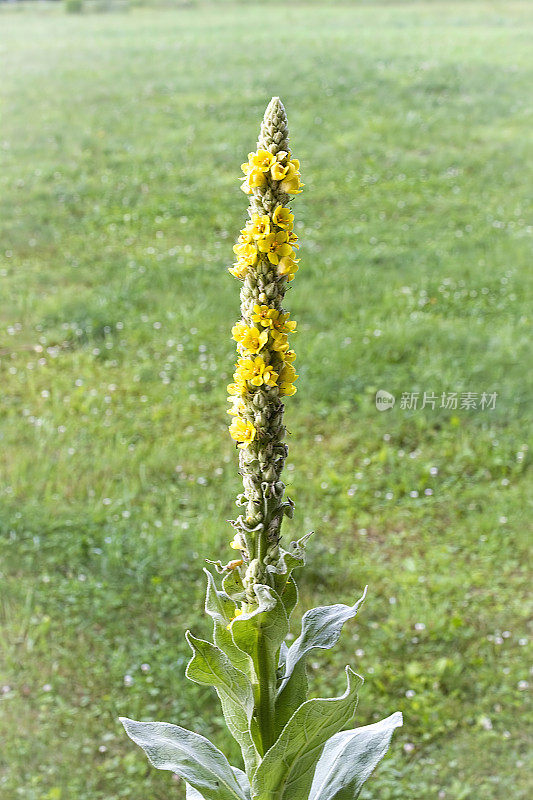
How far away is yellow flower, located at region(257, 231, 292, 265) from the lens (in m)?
0.88

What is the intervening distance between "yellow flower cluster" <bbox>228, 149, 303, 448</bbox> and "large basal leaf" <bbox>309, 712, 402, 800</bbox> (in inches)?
18.8

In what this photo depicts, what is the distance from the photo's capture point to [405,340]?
3.65m

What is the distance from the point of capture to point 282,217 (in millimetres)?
882

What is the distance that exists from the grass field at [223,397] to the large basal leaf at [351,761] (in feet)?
2.99

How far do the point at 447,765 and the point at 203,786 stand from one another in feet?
3.83

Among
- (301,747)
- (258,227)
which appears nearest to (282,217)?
(258,227)

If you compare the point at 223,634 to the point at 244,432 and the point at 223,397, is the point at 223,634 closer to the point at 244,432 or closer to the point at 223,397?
the point at 244,432

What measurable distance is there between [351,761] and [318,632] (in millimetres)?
218

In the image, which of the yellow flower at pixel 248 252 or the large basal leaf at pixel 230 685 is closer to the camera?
the yellow flower at pixel 248 252

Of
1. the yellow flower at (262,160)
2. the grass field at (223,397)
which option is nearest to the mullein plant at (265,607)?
the yellow flower at (262,160)

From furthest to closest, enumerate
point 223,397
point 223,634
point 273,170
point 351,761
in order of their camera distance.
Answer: point 223,397 → point 351,761 → point 223,634 → point 273,170

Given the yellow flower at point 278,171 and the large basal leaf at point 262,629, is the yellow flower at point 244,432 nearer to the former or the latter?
the large basal leaf at point 262,629

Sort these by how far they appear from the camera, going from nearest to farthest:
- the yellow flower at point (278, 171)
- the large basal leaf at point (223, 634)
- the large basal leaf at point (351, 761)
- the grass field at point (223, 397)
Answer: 1. the yellow flower at point (278, 171)
2. the large basal leaf at point (223, 634)
3. the large basal leaf at point (351, 761)
4. the grass field at point (223, 397)

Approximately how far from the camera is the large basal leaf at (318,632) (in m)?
1.04
